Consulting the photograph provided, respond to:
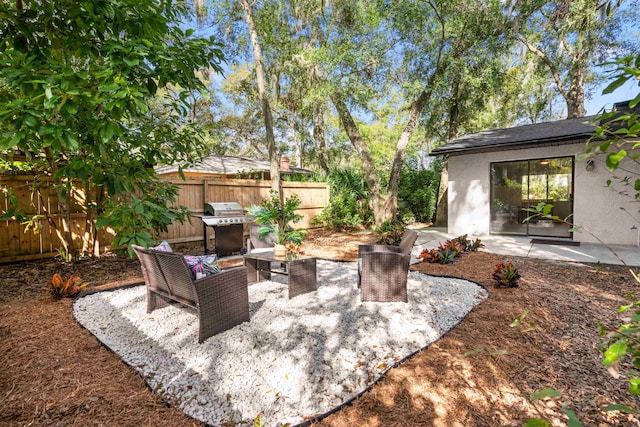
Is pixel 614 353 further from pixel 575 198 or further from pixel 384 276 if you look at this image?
pixel 575 198

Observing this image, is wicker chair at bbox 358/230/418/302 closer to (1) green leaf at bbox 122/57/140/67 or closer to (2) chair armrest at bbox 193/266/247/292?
(2) chair armrest at bbox 193/266/247/292

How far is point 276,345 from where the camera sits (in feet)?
9.39

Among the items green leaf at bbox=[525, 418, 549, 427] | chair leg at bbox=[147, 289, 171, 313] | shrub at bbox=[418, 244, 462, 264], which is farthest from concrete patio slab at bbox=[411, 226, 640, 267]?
green leaf at bbox=[525, 418, 549, 427]

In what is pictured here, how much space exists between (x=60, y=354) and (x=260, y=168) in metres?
10.3

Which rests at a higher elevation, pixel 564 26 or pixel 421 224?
pixel 564 26

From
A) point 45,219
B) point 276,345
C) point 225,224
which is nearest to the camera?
point 276,345

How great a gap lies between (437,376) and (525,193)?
366 inches

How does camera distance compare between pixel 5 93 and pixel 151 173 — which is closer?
pixel 5 93

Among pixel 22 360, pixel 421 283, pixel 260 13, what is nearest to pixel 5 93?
pixel 22 360

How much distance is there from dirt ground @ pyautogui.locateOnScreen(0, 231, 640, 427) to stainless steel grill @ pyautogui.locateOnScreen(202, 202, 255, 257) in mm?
3020

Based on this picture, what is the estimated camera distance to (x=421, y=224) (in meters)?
13.2

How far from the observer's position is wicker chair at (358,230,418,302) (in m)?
3.82

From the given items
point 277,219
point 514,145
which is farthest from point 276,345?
point 514,145

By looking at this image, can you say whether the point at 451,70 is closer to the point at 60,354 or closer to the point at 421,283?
the point at 421,283
